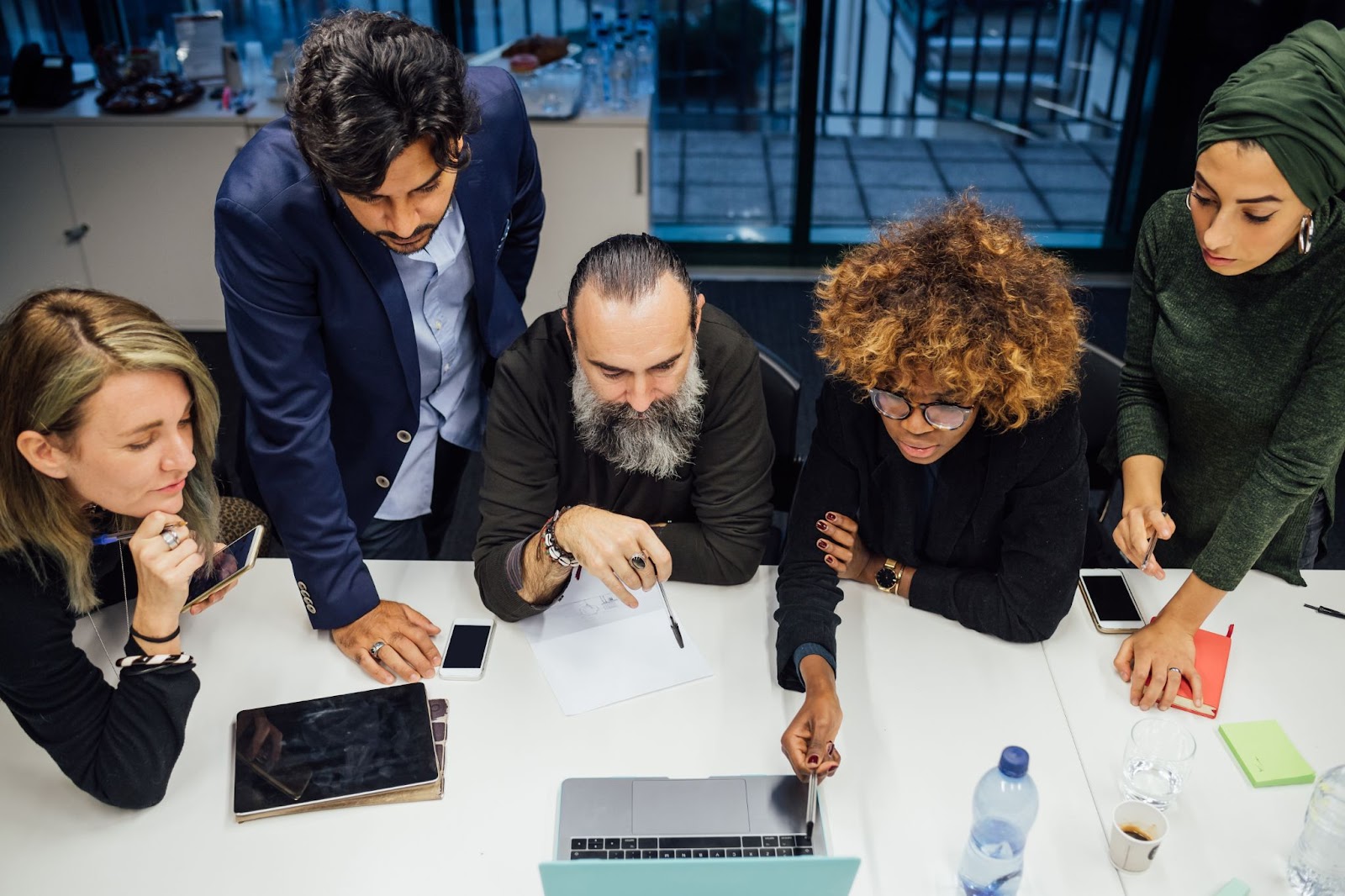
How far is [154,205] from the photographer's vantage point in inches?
167

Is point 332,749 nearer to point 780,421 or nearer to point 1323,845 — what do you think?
point 780,421

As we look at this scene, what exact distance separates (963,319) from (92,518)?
1.39 meters

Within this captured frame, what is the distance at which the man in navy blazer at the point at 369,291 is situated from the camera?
165 cm

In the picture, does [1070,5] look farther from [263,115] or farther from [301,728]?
[301,728]

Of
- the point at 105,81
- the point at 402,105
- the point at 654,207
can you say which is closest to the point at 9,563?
the point at 402,105

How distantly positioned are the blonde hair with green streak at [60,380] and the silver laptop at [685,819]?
0.82 metres

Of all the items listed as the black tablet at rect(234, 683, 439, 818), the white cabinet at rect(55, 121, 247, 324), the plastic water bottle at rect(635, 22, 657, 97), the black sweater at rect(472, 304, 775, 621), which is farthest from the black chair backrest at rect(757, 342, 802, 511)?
the white cabinet at rect(55, 121, 247, 324)

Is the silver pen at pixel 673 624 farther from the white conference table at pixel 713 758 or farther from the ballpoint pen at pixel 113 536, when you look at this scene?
the ballpoint pen at pixel 113 536

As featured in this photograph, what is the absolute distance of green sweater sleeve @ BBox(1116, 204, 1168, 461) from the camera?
2010 millimetres

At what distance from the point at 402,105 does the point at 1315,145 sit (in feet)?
4.50

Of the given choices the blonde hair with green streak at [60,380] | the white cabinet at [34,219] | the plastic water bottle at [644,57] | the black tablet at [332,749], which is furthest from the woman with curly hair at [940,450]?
the white cabinet at [34,219]

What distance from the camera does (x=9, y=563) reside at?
1568 mm

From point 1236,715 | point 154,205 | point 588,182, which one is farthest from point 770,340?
point 1236,715

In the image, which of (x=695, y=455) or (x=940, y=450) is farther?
(x=695, y=455)
